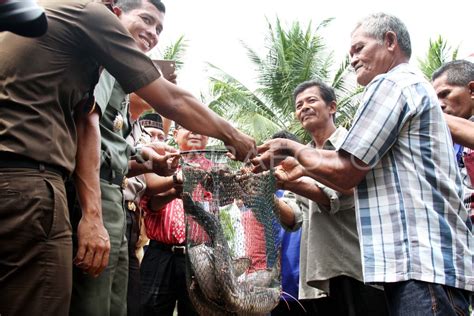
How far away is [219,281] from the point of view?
2.71 metres

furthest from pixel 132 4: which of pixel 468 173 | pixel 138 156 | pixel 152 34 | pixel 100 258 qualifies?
pixel 468 173

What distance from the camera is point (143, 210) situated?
14.4 ft

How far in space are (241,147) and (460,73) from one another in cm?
184

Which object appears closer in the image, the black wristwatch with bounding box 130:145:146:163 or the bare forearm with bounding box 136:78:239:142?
the bare forearm with bounding box 136:78:239:142

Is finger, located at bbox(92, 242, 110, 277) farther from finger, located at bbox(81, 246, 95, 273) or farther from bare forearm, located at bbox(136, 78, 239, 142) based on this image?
bare forearm, located at bbox(136, 78, 239, 142)

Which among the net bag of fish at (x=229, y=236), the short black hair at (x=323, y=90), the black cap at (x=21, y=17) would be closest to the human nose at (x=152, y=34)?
the net bag of fish at (x=229, y=236)

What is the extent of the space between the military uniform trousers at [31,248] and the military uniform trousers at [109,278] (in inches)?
17.8

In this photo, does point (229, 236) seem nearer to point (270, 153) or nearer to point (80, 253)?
point (270, 153)

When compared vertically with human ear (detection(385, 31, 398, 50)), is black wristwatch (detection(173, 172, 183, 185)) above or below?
below

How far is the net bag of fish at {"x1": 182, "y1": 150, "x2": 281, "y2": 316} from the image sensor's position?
274 cm

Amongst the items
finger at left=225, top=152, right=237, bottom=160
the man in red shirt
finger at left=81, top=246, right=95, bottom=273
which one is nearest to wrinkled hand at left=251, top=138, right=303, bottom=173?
finger at left=225, top=152, right=237, bottom=160

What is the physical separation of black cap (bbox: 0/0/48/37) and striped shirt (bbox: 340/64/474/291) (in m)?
1.54

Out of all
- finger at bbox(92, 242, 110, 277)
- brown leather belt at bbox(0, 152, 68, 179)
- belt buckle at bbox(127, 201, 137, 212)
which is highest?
brown leather belt at bbox(0, 152, 68, 179)

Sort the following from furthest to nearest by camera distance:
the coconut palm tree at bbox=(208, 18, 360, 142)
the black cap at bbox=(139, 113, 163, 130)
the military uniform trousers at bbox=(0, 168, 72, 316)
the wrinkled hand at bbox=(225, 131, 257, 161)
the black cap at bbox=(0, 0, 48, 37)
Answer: the coconut palm tree at bbox=(208, 18, 360, 142) → the black cap at bbox=(139, 113, 163, 130) → the wrinkled hand at bbox=(225, 131, 257, 161) → the military uniform trousers at bbox=(0, 168, 72, 316) → the black cap at bbox=(0, 0, 48, 37)
